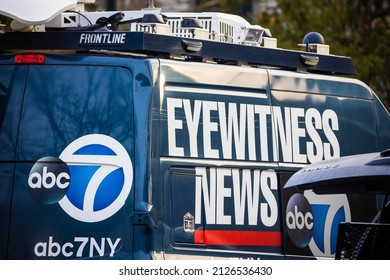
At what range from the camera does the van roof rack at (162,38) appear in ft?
27.6

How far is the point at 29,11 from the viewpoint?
835 cm

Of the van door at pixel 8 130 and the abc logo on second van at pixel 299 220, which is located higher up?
the van door at pixel 8 130

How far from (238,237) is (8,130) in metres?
1.63

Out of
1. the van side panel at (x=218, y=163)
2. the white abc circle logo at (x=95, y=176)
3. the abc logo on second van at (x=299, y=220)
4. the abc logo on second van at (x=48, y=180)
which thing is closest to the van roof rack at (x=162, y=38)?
the van side panel at (x=218, y=163)

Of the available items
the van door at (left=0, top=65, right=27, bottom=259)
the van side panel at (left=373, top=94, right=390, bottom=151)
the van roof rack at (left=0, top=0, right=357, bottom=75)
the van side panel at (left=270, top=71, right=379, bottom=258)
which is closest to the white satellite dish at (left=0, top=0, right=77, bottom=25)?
the van roof rack at (left=0, top=0, right=357, bottom=75)

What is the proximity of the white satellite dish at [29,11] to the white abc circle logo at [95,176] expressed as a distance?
33.9 inches

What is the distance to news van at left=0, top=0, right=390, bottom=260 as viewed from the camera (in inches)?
315

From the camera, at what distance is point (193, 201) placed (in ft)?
27.0

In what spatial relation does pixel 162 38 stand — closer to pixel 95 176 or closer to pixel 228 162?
pixel 228 162

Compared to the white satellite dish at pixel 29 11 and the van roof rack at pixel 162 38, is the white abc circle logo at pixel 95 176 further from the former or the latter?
the white satellite dish at pixel 29 11

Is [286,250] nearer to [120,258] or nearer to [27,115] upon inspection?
[120,258]

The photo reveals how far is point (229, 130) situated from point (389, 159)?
2278 mm
